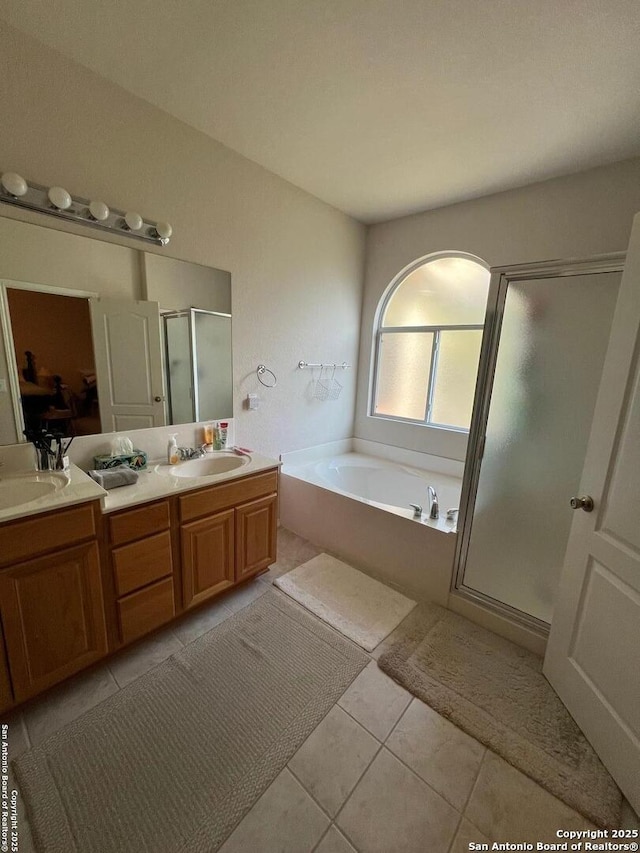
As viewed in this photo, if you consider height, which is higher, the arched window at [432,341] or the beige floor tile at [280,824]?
the arched window at [432,341]

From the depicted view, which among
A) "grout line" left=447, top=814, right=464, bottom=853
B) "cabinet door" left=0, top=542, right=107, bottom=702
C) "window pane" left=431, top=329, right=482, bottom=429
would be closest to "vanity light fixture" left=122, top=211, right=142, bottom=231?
"cabinet door" left=0, top=542, right=107, bottom=702

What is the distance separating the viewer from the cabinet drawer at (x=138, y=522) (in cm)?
145

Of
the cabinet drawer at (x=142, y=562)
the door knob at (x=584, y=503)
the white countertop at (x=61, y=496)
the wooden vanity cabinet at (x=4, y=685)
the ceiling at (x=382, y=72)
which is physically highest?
the ceiling at (x=382, y=72)

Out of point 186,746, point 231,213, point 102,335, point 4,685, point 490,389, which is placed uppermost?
point 231,213

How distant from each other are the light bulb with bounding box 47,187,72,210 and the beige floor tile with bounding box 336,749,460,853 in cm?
257

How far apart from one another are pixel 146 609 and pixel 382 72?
267 cm

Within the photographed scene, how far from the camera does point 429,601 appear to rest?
2.10m

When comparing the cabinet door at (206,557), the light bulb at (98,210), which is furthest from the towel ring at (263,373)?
the light bulb at (98,210)

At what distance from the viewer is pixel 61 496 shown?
130 centimetres

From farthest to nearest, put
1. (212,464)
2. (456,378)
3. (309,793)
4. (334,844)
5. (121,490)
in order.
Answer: (456,378)
(212,464)
(121,490)
(309,793)
(334,844)

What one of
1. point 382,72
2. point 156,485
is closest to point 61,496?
point 156,485

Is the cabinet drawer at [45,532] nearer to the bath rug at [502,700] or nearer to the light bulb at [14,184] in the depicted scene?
the light bulb at [14,184]

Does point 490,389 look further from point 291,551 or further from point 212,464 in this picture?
point 291,551

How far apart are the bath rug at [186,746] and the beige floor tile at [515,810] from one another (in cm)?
58
